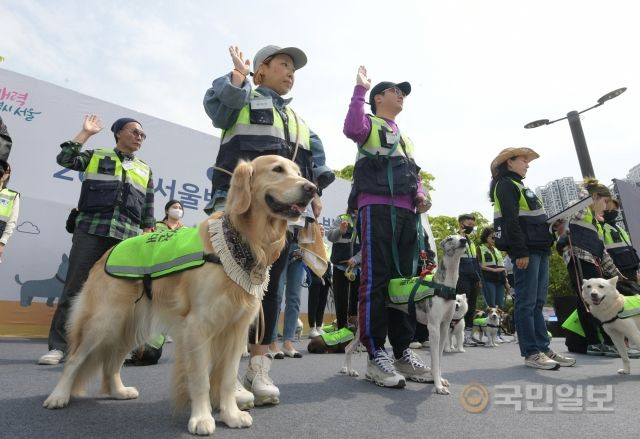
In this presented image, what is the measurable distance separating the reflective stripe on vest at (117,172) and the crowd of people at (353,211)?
12mm

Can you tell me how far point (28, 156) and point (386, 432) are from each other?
568 centimetres

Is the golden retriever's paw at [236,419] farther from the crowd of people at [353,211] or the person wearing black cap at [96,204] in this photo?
the person wearing black cap at [96,204]

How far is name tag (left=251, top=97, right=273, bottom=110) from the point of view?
2.49m

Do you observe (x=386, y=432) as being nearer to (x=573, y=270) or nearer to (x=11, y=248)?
(x=573, y=270)

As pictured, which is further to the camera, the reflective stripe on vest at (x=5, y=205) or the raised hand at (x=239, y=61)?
the reflective stripe on vest at (x=5, y=205)

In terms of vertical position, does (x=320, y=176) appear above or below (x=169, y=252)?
above

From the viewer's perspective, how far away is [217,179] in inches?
97.3

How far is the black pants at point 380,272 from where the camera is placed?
9.98 ft

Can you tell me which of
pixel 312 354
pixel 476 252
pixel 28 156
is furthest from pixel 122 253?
pixel 476 252

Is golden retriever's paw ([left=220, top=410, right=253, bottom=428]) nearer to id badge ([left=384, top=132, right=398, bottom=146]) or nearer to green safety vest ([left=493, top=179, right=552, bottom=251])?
id badge ([left=384, top=132, right=398, bottom=146])

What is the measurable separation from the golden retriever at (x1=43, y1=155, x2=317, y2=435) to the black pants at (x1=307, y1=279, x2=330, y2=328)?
4279 mm

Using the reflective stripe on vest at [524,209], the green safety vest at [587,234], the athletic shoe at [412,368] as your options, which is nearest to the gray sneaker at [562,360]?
the reflective stripe on vest at [524,209]

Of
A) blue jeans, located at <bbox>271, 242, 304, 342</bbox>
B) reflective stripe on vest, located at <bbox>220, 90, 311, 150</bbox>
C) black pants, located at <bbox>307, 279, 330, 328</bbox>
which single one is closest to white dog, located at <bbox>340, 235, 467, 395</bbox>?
reflective stripe on vest, located at <bbox>220, 90, 311, 150</bbox>

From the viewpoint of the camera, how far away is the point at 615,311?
4.14 m
